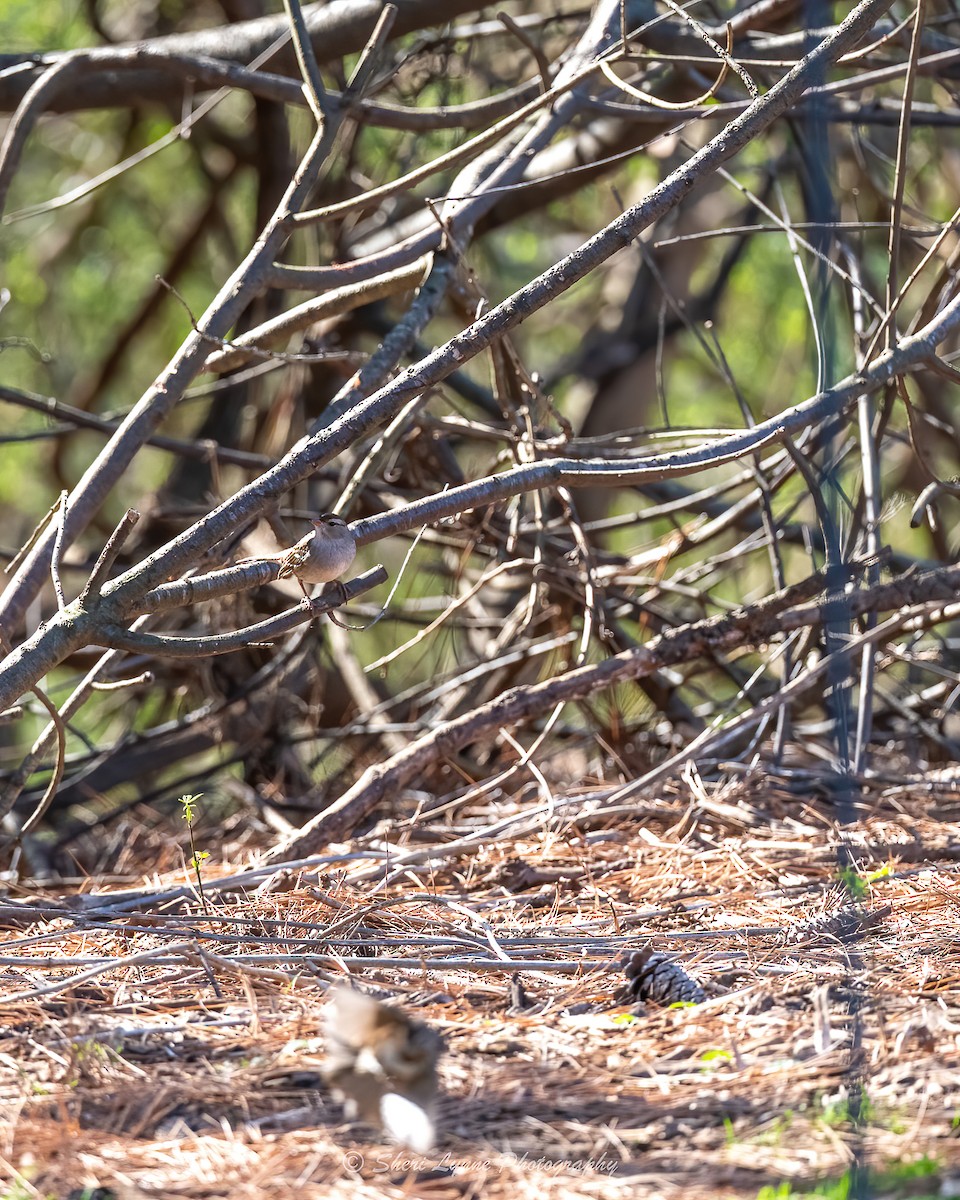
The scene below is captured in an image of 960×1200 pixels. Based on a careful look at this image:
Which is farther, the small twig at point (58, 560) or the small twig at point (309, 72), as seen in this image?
the small twig at point (309, 72)

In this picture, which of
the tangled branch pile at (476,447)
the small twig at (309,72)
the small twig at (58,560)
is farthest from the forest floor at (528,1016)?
the small twig at (309,72)

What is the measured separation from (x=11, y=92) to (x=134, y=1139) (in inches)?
124

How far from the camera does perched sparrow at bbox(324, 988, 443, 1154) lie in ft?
4.30

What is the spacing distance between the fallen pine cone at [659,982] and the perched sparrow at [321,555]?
740mm

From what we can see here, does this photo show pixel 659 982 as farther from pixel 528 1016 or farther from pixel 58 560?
pixel 58 560

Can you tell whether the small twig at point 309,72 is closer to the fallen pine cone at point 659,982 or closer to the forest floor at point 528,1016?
the forest floor at point 528,1016

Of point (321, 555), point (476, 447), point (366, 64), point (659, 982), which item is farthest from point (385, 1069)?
point (476, 447)

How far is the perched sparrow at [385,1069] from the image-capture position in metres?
1.31

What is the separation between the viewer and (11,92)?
11.6ft

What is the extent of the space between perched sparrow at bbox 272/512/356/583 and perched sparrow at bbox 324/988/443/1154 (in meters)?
0.71

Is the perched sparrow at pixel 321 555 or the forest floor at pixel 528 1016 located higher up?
the perched sparrow at pixel 321 555

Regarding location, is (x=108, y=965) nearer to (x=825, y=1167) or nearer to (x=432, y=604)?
(x=825, y=1167)

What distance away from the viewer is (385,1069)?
52.1 inches

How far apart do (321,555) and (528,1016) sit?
0.74 meters
